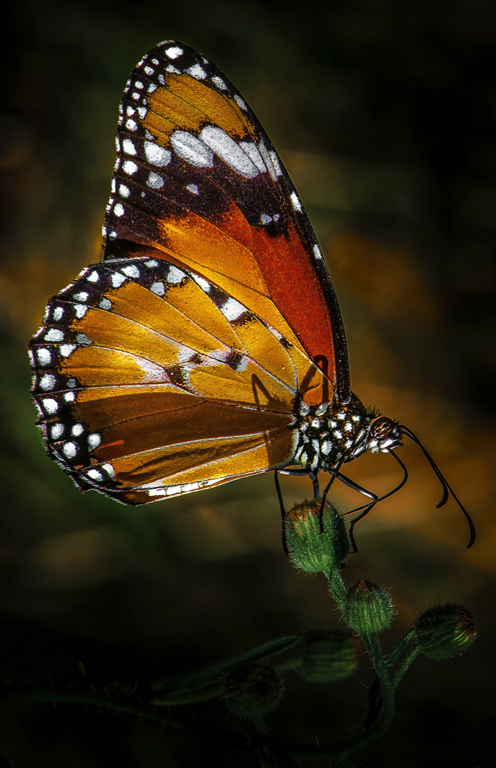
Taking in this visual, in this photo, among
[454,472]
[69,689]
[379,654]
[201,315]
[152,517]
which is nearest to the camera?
[379,654]

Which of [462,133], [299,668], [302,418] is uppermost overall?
[462,133]

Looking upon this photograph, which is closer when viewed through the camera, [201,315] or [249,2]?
[201,315]

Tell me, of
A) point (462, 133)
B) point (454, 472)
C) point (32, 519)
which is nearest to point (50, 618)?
point (32, 519)

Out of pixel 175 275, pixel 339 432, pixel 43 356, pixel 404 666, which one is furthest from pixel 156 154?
pixel 404 666

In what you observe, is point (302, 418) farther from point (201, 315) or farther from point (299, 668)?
point (299, 668)

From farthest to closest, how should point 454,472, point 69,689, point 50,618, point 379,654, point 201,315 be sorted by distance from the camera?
point 454,472, point 50,618, point 201,315, point 69,689, point 379,654

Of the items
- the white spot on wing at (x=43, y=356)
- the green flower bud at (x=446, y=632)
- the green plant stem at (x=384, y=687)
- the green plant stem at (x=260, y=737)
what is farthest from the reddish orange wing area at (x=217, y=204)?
the green plant stem at (x=260, y=737)

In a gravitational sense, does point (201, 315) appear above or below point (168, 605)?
above

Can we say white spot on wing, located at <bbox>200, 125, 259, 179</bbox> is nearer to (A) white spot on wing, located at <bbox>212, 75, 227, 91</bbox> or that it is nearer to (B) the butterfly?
(B) the butterfly
